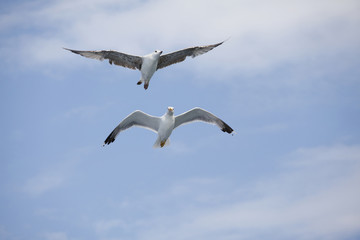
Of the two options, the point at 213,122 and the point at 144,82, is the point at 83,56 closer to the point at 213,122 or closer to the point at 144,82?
the point at 144,82

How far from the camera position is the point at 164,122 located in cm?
2338

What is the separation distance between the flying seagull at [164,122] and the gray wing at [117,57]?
3.10 m

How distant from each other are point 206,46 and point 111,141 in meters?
6.31

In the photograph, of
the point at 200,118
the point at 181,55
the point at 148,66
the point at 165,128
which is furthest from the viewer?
the point at 181,55

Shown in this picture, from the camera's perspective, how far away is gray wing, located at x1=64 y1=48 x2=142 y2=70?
84.2ft

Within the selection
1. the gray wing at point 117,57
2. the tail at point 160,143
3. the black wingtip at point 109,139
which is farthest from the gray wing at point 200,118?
the gray wing at point 117,57

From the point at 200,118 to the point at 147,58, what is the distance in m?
3.74

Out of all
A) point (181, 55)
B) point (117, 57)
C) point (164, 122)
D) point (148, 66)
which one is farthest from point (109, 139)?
point (181, 55)

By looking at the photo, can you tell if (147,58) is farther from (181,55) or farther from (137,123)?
(137,123)

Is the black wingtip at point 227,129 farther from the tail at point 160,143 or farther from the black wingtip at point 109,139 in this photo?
the black wingtip at point 109,139

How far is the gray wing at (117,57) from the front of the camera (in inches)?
A: 1010

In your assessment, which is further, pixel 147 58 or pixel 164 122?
pixel 147 58

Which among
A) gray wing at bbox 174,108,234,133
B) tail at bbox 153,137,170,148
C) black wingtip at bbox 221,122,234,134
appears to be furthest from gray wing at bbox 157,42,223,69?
tail at bbox 153,137,170,148

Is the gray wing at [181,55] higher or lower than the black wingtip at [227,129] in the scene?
higher
